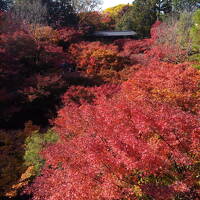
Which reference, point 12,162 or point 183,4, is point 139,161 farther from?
point 183,4

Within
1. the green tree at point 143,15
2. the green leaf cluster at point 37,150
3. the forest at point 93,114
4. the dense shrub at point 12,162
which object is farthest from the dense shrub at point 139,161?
the green tree at point 143,15

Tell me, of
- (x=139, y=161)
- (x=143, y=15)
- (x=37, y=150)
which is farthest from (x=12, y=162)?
(x=143, y=15)

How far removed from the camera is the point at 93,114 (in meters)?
9.35

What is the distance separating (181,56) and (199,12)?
18.4 ft

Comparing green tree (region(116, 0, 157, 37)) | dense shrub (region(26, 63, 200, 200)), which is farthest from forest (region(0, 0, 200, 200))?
green tree (region(116, 0, 157, 37))

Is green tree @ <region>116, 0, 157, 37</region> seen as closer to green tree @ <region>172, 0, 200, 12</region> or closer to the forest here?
green tree @ <region>172, 0, 200, 12</region>

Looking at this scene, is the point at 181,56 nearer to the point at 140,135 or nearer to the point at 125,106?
the point at 125,106

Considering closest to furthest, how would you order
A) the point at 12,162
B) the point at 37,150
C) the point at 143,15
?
the point at 37,150 < the point at 12,162 < the point at 143,15

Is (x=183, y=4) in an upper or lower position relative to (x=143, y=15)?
upper

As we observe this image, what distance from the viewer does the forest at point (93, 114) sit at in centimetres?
553

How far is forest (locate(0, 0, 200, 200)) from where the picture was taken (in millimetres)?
5527

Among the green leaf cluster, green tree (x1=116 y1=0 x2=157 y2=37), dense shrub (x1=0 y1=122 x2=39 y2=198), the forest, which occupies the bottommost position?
dense shrub (x1=0 y1=122 x2=39 y2=198)

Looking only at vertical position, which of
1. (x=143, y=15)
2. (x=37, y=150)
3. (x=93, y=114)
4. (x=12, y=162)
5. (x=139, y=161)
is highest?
(x=143, y=15)

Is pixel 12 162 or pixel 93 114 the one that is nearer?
pixel 93 114
